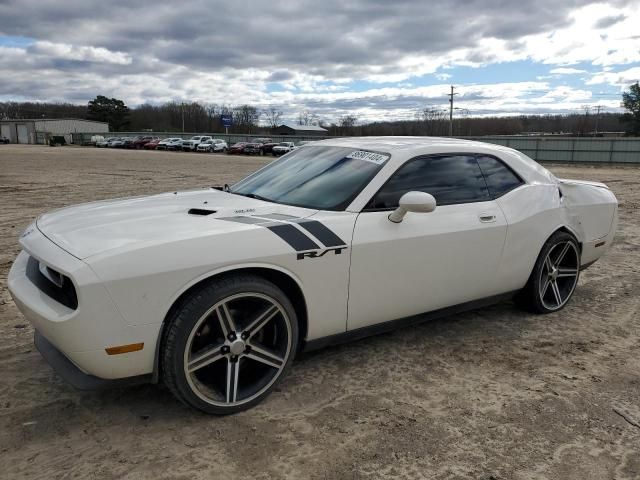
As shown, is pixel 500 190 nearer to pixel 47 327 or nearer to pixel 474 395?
pixel 474 395

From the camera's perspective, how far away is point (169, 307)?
98.1 inches

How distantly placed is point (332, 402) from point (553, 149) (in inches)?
1578

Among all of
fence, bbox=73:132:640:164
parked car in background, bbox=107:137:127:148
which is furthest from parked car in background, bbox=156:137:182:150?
fence, bbox=73:132:640:164

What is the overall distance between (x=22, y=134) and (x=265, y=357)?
10627cm

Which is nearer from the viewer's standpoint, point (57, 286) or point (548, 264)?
point (57, 286)

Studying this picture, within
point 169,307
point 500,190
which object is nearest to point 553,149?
point 500,190

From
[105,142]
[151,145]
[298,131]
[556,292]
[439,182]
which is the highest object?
[298,131]

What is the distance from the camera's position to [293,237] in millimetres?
2854

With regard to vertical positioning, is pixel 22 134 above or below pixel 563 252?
above

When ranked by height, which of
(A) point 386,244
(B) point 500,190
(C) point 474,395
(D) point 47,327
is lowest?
(C) point 474,395

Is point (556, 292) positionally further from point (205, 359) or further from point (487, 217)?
point (205, 359)

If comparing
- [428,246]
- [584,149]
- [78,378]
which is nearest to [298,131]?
[584,149]

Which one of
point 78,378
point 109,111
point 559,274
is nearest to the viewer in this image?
point 78,378

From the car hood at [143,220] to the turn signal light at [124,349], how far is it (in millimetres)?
458
